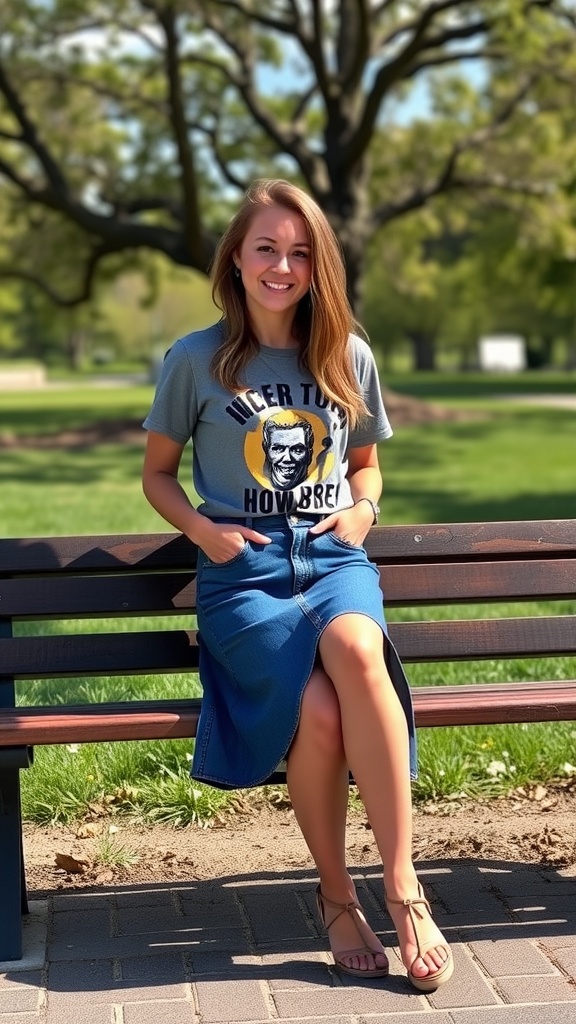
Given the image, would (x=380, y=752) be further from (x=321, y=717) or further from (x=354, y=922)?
(x=354, y=922)

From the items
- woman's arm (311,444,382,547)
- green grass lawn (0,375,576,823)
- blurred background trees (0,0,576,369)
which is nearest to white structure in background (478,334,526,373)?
green grass lawn (0,375,576,823)

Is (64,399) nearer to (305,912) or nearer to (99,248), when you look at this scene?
(99,248)

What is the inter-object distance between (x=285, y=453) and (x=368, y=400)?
316mm

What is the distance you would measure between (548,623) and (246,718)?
36.2 inches

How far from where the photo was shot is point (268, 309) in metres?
3.25

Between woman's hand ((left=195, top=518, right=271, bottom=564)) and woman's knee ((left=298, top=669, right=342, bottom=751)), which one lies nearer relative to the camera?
woman's knee ((left=298, top=669, right=342, bottom=751))

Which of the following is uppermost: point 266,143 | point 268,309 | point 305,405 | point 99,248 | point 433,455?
point 266,143

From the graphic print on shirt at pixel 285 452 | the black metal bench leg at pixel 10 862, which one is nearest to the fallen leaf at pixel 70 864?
the black metal bench leg at pixel 10 862

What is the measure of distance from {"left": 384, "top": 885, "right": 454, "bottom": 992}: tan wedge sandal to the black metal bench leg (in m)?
0.84

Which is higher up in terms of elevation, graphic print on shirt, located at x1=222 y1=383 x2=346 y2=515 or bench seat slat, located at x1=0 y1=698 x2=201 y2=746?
graphic print on shirt, located at x1=222 y1=383 x2=346 y2=515

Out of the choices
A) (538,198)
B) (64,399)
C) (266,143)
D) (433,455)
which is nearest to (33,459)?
(433,455)

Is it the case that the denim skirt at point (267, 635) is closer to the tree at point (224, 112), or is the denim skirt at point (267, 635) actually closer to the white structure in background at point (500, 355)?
the tree at point (224, 112)

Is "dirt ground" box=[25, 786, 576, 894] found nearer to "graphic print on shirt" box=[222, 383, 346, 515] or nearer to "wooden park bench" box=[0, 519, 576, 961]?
"wooden park bench" box=[0, 519, 576, 961]

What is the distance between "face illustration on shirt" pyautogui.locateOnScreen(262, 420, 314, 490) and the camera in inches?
124
